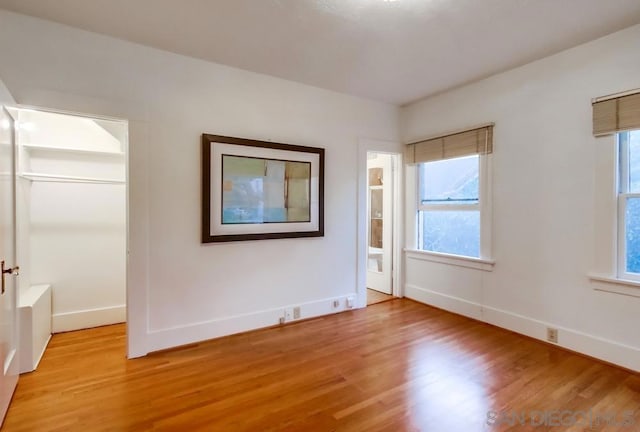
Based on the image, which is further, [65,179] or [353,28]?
[65,179]

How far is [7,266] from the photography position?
2.00 m

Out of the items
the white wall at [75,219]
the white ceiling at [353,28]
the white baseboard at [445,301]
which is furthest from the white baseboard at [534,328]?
the white wall at [75,219]

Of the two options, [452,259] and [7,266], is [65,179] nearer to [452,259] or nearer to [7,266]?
[7,266]

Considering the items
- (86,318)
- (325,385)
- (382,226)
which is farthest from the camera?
(382,226)

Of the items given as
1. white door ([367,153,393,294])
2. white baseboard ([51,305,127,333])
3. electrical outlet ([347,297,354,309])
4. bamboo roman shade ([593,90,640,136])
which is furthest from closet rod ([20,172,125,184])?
bamboo roman shade ([593,90,640,136])

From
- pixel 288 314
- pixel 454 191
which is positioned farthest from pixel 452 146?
pixel 288 314

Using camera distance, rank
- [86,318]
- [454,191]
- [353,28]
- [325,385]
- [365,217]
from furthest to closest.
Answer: [365,217] < [454,191] < [86,318] < [353,28] < [325,385]

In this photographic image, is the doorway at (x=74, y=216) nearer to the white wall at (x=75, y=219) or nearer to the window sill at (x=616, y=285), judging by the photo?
the white wall at (x=75, y=219)

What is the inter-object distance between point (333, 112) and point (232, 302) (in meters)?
2.39

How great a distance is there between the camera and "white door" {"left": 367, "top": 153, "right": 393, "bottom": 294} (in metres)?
4.57

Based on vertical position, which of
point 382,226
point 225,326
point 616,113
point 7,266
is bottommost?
point 225,326

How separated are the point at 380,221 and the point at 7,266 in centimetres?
406

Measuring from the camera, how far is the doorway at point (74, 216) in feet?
10.2

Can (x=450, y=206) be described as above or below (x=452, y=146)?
below
